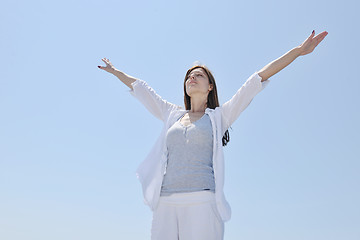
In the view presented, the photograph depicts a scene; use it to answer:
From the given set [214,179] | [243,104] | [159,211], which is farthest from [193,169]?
[243,104]

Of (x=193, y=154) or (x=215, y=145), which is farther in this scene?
(x=215, y=145)

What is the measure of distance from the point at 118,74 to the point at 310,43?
2.92m

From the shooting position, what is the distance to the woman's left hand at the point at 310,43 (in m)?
5.61

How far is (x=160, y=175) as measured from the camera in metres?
5.50

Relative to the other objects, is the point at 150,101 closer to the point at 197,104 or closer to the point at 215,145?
the point at 197,104

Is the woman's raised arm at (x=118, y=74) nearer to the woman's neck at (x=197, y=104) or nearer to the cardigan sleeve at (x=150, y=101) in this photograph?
the cardigan sleeve at (x=150, y=101)

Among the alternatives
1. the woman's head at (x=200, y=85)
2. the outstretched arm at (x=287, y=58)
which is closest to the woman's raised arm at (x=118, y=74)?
the woman's head at (x=200, y=85)

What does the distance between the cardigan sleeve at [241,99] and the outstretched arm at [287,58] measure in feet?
0.33

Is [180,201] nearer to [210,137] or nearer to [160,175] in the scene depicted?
[160,175]

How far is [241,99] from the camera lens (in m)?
5.69

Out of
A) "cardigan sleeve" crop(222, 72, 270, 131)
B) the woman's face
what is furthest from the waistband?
the woman's face

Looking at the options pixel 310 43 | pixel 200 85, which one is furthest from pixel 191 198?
pixel 310 43

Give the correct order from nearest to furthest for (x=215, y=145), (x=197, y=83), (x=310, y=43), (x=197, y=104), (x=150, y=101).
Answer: (x=215, y=145) → (x=310, y=43) → (x=197, y=83) → (x=197, y=104) → (x=150, y=101)

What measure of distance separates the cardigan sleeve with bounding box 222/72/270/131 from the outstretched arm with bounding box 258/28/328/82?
0.10m
